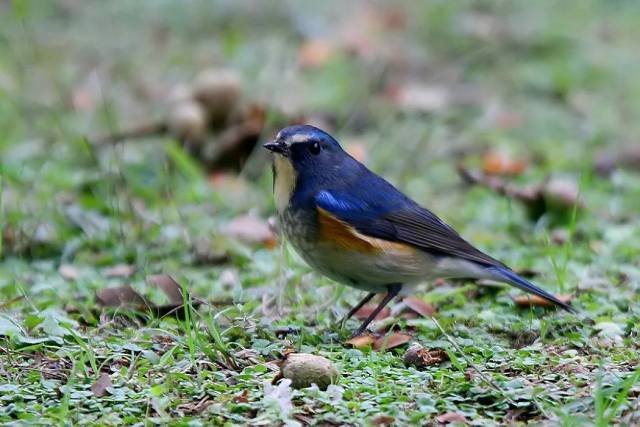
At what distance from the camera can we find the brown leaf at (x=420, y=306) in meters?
5.23

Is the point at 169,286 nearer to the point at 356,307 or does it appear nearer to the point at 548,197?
the point at 356,307

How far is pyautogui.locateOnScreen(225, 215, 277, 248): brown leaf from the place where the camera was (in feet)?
21.4

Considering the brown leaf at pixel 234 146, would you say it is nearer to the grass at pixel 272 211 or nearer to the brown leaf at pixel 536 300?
the grass at pixel 272 211

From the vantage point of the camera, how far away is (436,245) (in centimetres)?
516

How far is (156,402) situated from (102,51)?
22.4 feet

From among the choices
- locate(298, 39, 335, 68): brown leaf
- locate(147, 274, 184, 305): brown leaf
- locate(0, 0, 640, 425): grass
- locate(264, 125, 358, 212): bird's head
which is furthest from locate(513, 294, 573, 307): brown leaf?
locate(298, 39, 335, 68): brown leaf

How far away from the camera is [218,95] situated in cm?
785

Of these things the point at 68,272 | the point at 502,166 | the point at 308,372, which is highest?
the point at 502,166

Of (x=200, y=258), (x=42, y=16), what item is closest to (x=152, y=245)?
(x=200, y=258)

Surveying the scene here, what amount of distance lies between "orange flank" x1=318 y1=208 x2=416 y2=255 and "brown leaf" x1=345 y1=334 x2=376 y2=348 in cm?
43

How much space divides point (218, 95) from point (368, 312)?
2.93 metres

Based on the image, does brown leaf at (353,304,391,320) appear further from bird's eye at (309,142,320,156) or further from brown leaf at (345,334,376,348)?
bird's eye at (309,142,320,156)

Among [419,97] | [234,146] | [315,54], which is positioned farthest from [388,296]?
[315,54]

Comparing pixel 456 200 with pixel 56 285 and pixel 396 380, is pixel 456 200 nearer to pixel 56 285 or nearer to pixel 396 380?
pixel 56 285
